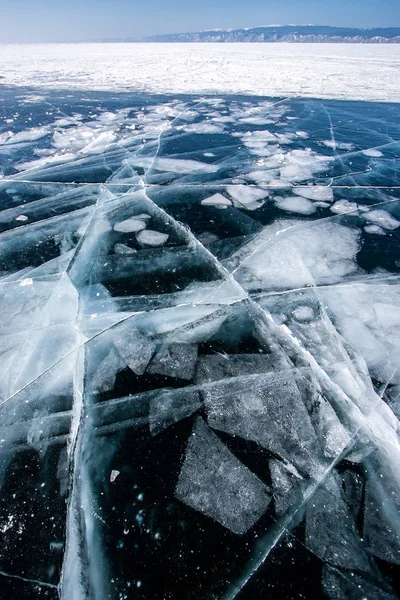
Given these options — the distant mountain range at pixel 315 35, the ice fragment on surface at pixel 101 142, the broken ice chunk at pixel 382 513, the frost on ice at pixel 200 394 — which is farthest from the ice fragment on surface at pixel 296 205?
the distant mountain range at pixel 315 35

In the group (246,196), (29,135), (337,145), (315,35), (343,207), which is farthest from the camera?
(315,35)

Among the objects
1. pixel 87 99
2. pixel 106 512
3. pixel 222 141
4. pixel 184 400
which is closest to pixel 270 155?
pixel 222 141

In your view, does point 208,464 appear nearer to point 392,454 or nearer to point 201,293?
point 392,454

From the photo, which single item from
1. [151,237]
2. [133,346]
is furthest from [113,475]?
[151,237]

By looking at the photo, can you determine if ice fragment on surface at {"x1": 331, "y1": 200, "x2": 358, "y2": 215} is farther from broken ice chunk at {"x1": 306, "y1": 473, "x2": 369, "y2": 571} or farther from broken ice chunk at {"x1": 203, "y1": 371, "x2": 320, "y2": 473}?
broken ice chunk at {"x1": 306, "y1": 473, "x2": 369, "y2": 571}

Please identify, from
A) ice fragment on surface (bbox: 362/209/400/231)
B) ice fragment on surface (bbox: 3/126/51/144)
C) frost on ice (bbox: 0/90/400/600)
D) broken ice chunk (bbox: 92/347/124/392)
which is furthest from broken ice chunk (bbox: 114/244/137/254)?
ice fragment on surface (bbox: 3/126/51/144)

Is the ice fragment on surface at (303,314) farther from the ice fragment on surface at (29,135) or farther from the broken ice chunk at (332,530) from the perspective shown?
the ice fragment on surface at (29,135)

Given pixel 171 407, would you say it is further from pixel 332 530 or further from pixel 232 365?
pixel 332 530
